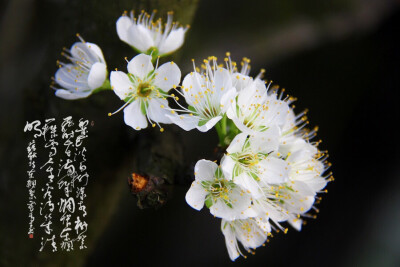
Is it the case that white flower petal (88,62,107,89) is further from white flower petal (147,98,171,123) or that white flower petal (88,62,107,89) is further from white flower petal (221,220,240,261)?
white flower petal (221,220,240,261)

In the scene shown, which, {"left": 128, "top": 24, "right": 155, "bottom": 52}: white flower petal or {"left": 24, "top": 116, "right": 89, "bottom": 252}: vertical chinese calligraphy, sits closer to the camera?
{"left": 128, "top": 24, "right": 155, "bottom": 52}: white flower petal

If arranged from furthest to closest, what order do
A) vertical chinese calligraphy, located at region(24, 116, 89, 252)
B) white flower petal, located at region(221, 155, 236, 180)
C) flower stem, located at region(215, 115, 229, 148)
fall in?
vertical chinese calligraphy, located at region(24, 116, 89, 252), flower stem, located at region(215, 115, 229, 148), white flower petal, located at region(221, 155, 236, 180)

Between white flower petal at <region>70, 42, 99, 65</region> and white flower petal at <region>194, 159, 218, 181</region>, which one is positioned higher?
white flower petal at <region>70, 42, 99, 65</region>

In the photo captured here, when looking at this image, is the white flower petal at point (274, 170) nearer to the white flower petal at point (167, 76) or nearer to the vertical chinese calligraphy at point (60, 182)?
the white flower petal at point (167, 76)

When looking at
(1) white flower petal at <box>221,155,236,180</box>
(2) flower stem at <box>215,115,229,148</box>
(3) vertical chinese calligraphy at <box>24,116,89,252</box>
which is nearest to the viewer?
(1) white flower petal at <box>221,155,236,180</box>

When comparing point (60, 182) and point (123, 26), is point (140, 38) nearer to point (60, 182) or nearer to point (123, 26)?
point (123, 26)

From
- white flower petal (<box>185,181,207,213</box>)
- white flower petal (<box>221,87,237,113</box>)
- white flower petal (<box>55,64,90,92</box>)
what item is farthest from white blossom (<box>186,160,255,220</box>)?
white flower petal (<box>55,64,90,92</box>)

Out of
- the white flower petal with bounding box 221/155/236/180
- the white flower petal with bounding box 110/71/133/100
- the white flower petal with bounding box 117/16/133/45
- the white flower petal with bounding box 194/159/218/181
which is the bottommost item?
the white flower petal with bounding box 194/159/218/181

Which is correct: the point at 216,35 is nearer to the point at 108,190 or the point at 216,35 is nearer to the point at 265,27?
the point at 265,27
